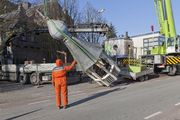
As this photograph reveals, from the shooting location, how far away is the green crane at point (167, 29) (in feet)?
45.9

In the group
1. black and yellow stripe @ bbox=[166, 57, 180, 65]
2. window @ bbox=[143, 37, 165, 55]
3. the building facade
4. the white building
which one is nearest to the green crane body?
black and yellow stripe @ bbox=[166, 57, 180, 65]

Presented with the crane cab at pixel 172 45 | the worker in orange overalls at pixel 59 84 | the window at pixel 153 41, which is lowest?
the worker in orange overalls at pixel 59 84

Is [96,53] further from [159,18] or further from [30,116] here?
[159,18]

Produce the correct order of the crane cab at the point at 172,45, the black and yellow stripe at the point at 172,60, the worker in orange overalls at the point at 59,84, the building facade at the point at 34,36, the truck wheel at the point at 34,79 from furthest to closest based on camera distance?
1. the crane cab at the point at 172,45
2. the black and yellow stripe at the point at 172,60
3. the building facade at the point at 34,36
4. the truck wheel at the point at 34,79
5. the worker in orange overalls at the point at 59,84

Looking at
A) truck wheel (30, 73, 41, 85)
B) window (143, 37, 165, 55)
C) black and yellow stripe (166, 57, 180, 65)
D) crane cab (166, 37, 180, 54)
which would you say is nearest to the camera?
truck wheel (30, 73, 41, 85)

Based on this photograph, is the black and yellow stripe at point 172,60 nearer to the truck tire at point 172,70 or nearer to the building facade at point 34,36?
the truck tire at point 172,70

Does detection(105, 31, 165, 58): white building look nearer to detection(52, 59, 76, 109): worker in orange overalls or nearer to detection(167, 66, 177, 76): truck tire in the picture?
detection(167, 66, 177, 76): truck tire

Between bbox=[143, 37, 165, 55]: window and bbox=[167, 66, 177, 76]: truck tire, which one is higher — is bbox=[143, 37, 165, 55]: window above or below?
above

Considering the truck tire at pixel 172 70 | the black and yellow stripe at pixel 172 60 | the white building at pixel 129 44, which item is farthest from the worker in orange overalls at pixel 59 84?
the white building at pixel 129 44

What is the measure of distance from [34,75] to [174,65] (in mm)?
12934

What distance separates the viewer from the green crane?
45.9ft

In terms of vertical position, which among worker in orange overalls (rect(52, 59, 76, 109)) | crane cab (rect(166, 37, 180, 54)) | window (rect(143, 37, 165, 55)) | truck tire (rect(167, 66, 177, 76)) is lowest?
truck tire (rect(167, 66, 177, 76))

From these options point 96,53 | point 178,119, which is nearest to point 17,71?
point 96,53

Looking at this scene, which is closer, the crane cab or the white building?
the crane cab
